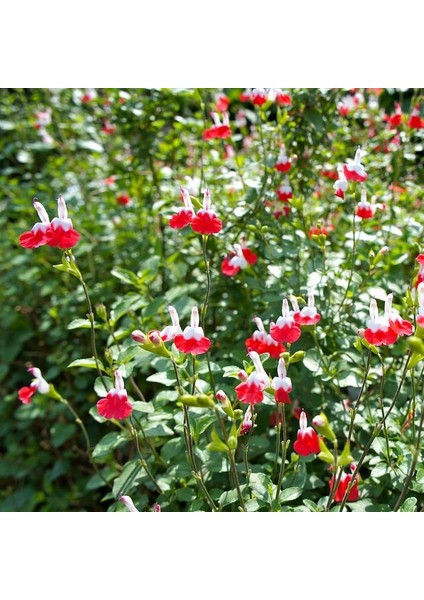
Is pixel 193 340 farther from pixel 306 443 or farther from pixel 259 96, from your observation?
pixel 259 96

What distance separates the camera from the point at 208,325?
2.12m

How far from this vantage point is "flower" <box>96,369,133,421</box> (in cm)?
117

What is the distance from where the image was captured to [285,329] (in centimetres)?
117

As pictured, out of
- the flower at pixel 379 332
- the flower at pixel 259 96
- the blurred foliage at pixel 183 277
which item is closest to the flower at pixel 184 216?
the blurred foliage at pixel 183 277

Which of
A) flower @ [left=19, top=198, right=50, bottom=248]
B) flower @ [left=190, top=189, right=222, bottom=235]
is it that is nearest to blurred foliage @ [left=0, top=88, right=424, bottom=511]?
flower @ [left=19, top=198, right=50, bottom=248]

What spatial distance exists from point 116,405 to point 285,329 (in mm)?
349

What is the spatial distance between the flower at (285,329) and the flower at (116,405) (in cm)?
30

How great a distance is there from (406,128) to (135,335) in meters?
1.39

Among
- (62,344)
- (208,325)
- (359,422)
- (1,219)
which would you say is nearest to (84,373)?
(62,344)

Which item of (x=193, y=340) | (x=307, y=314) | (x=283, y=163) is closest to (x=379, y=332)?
(x=307, y=314)

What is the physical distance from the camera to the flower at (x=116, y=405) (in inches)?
46.0

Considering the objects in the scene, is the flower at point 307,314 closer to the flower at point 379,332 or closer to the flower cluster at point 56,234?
the flower at point 379,332
